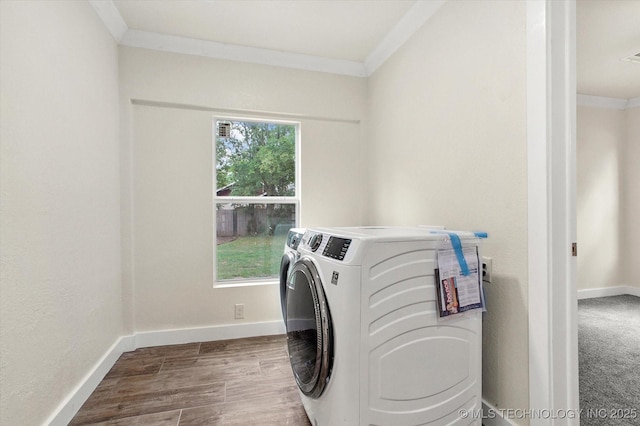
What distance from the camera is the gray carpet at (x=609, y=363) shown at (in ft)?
5.30

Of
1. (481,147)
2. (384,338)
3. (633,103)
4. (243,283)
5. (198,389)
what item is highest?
(633,103)

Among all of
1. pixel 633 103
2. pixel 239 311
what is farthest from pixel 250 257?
pixel 633 103

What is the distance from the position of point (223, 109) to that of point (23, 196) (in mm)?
1616

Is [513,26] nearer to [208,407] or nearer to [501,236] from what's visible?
[501,236]

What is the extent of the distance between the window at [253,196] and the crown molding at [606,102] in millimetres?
3583

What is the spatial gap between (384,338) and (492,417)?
85 cm

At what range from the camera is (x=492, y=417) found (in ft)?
4.94

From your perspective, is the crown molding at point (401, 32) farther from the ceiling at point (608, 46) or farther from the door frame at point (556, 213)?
the ceiling at point (608, 46)

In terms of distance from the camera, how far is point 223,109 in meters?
2.64

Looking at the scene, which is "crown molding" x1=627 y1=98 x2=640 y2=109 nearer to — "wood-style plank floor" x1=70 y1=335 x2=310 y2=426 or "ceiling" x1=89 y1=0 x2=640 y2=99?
"ceiling" x1=89 y1=0 x2=640 y2=99

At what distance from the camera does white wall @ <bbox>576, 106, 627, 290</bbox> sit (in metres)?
3.73

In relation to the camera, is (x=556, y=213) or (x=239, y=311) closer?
(x=556, y=213)

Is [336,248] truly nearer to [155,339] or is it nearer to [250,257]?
[250,257]

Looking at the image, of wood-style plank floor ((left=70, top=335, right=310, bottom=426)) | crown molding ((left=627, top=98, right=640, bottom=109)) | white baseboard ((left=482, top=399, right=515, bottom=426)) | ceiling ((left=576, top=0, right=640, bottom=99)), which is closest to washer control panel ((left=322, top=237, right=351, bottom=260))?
wood-style plank floor ((left=70, top=335, right=310, bottom=426))
